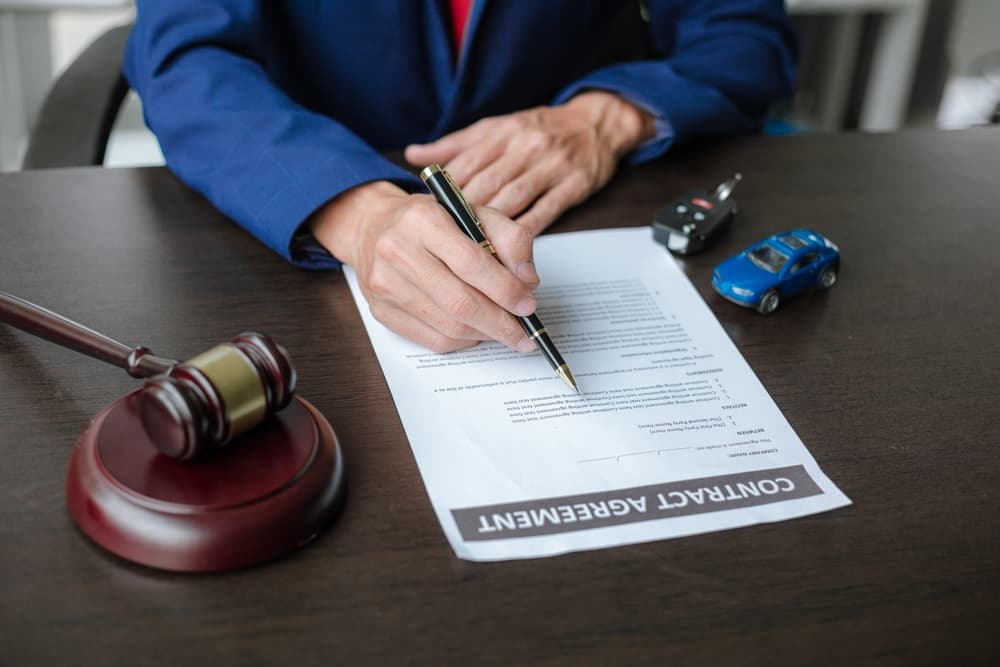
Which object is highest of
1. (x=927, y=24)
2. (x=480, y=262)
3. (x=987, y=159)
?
(x=480, y=262)

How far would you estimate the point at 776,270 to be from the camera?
79 cm

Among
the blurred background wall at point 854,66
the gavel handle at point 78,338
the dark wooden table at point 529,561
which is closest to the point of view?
the dark wooden table at point 529,561

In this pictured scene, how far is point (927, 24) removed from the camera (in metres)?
2.71

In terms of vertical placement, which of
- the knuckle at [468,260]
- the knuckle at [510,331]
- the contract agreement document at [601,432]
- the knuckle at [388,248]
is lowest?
the contract agreement document at [601,432]

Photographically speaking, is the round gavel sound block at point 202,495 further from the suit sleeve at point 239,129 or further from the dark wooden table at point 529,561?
the suit sleeve at point 239,129

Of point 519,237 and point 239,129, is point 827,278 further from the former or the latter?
point 239,129

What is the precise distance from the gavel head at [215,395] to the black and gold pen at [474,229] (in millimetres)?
206

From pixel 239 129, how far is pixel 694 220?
16.0 inches

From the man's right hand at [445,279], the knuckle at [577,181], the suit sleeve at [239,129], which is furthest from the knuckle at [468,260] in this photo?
the knuckle at [577,181]

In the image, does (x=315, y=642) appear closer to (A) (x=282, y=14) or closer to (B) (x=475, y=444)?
(B) (x=475, y=444)

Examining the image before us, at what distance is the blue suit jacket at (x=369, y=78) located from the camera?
845mm

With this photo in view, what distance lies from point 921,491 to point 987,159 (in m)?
0.62

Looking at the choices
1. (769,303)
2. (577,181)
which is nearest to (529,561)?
(769,303)

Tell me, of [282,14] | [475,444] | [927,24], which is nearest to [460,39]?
[282,14]
